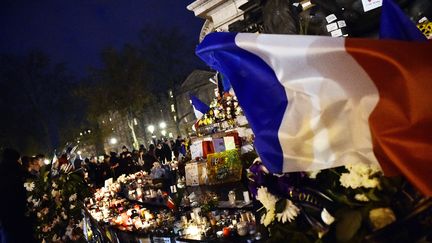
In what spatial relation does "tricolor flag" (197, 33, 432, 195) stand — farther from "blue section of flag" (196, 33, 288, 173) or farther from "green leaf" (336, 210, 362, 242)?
"green leaf" (336, 210, 362, 242)

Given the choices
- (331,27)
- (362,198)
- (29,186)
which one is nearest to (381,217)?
(362,198)

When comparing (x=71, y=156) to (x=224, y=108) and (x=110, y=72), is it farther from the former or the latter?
(x=110, y=72)

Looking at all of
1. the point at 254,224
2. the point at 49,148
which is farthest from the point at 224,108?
the point at 49,148

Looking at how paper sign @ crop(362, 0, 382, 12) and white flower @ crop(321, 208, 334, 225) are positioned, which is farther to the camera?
paper sign @ crop(362, 0, 382, 12)

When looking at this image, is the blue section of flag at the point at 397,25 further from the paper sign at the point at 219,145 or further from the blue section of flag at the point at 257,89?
the paper sign at the point at 219,145

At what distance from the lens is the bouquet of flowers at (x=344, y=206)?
1.82 m

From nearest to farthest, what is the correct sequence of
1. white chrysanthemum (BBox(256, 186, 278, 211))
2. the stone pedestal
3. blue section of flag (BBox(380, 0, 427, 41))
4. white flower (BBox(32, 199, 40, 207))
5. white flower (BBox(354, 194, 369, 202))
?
white flower (BBox(354, 194, 369, 202)) → blue section of flag (BBox(380, 0, 427, 41)) → white chrysanthemum (BBox(256, 186, 278, 211)) → white flower (BBox(32, 199, 40, 207)) → the stone pedestal

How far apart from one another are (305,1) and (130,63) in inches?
1120

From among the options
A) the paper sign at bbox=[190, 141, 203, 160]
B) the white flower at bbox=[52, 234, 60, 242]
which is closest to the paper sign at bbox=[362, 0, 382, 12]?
the paper sign at bbox=[190, 141, 203, 160]

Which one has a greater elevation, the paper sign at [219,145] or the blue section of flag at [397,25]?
the blue section of flag at [397,25]

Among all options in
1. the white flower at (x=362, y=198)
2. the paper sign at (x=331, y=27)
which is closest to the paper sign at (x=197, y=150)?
the paper sign at (x=331, y=27)

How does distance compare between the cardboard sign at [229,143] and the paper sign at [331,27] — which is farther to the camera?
the paper sign at [331,27]

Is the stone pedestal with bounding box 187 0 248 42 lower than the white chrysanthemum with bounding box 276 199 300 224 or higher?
higher

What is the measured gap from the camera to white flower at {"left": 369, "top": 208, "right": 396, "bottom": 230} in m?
1.86
